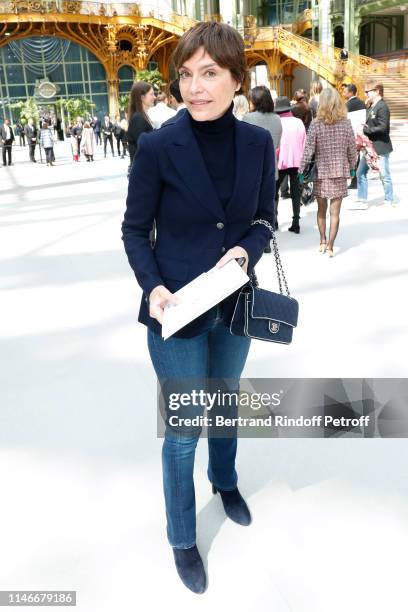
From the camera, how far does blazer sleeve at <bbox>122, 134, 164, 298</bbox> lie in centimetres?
159

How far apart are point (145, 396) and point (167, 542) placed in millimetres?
1127

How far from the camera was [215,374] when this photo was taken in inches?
74.2

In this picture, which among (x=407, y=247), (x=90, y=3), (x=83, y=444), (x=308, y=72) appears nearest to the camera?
(x=83, y=444)

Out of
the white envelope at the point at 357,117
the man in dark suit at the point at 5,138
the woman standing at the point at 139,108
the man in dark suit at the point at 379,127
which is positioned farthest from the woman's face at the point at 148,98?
the man in dark suit at the point at 5,138

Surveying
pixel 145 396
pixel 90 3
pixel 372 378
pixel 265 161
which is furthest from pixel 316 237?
pixel 90 3

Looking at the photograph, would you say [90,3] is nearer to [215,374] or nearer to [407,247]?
[407,247]

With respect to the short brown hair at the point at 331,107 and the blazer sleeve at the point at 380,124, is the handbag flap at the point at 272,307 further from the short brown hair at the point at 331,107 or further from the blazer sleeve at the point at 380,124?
the blazer sleeve at the point at 380,124

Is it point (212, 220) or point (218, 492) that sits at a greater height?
point (212, 220)

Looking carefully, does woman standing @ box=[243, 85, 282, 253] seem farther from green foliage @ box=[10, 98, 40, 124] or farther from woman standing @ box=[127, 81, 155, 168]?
green foliage @ box=[10, 98, 40, 124]

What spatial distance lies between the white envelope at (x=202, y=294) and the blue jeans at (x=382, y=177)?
22.1 ft

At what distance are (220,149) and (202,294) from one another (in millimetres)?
440

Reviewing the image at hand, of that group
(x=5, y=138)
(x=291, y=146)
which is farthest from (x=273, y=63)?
(x=291, y=146)

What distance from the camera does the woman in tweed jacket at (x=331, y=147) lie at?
5.25m

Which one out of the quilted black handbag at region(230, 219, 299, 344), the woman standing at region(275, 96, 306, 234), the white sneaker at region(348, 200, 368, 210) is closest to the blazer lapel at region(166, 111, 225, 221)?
the quilted black handbag at region(230, 219, 299, 344)
